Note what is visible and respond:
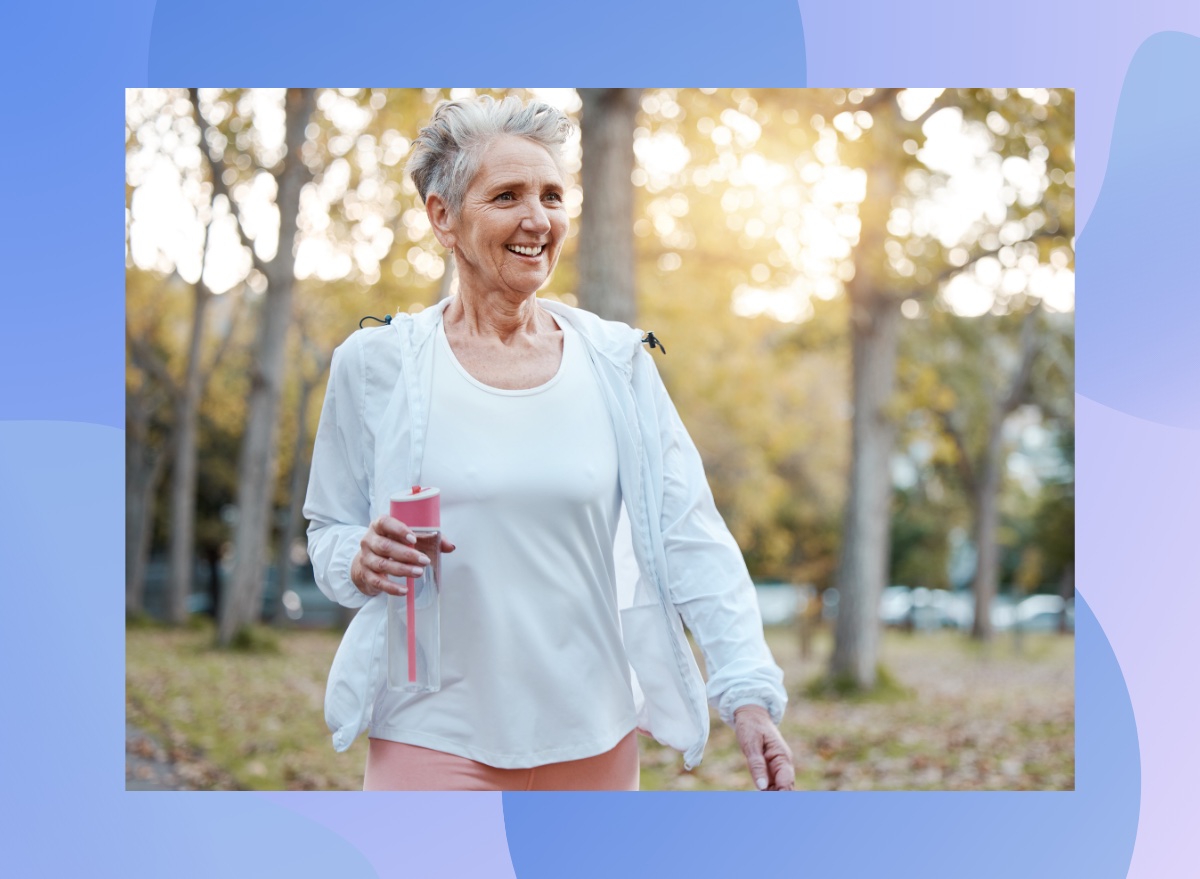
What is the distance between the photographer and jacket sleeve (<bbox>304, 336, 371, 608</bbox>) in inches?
81.6

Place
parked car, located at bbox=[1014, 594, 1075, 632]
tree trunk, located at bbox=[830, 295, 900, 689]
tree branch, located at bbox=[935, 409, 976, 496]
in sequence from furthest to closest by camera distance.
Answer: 1. parked car, located at bbox=[1014, 594, 1075, 632]
2. tree branch, located at bbox=[935, 409, 976, 496]
3. tree trunk, located at bbox=[830, 295, 900, 689]

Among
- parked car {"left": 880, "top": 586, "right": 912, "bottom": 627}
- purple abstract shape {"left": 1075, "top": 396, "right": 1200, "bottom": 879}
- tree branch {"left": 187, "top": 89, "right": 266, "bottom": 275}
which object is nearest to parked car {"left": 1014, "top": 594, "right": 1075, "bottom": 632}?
parked car {"left": 880, "top": 586, "right": 912, "bottom": 627}

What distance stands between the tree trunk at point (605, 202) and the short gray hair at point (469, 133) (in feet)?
10.1

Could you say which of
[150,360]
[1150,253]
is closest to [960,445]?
[150,360]

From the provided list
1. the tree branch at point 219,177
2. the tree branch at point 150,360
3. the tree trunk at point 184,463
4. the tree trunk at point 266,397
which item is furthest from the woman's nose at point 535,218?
the tree branch at point 150,360

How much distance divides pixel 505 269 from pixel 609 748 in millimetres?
902

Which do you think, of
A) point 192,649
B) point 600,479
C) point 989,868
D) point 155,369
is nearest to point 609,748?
point 600,479

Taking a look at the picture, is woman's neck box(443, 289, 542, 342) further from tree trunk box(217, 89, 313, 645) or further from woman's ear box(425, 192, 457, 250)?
tree trunk box(217, 89, 313, 645)

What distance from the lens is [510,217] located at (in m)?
2.09

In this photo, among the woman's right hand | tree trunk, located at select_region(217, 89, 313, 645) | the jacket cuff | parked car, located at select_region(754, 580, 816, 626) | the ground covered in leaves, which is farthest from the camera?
parked car, located at select_region(754, 580, 816, 626)

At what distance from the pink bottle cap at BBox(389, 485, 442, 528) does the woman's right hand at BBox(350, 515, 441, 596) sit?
32 mm

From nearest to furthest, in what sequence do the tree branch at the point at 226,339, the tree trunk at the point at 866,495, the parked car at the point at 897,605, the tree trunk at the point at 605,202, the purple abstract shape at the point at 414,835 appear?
1. the purple abstract shape at the point at 414,835
2. the tree trunk at the point at 605,202
3. the tree trunk at the point at 866,495
4. the tree branch at the point at 226,339
5. the parked car at the point at 897,605
